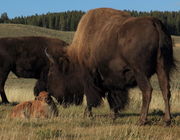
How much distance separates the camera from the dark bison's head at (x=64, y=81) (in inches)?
345

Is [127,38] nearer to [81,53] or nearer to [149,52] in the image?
[149,52]

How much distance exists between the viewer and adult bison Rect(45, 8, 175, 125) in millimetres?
6098

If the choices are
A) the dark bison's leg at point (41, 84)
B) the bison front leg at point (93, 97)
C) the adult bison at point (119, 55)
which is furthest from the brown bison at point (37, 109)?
the dark bison's leg at point (41, 84)

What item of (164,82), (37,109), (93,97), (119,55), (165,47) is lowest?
(37,109)

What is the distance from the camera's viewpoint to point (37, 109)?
7.60 meters

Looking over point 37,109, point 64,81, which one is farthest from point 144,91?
point 64,81

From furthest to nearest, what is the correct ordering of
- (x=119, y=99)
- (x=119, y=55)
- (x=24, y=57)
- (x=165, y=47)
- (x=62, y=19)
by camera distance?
(x=62, y=19) → (x=24, y=57) → (x=119, y=99) → (x=119, y=55) → (x=165, y=47)

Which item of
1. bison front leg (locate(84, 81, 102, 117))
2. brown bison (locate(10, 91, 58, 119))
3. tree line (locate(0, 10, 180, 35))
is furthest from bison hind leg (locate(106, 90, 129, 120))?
tree line (locate(0, 10, 180, 35))

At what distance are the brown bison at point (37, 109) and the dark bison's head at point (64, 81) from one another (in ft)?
3.60

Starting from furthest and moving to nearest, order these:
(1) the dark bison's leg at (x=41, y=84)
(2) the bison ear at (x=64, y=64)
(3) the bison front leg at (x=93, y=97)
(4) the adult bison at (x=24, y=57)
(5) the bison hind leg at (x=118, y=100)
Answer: (4) the adult bison at (x=24, y=57)
(1) the dark bison's leg at (x=41, y=84)
(2) the bison ear at (x=64, y=64)
(3) the bison front leg at (x=93, y=97)
(5) the bison hind leg at (x=118, y=100)

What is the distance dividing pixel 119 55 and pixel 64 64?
8.34 ft

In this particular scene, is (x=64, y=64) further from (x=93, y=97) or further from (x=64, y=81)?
(x=93, y=97)

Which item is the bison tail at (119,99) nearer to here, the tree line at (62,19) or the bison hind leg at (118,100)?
the bison hind leg at (118,100)

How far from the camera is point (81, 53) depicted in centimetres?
773
